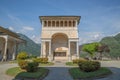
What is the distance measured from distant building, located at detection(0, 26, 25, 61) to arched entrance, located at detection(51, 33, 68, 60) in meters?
11.0

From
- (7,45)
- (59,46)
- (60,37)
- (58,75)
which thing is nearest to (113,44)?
(60,37)

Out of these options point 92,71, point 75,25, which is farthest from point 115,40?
point 92,71

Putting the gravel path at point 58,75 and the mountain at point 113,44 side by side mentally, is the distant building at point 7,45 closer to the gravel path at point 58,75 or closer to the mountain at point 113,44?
the gravel path at point 58,75

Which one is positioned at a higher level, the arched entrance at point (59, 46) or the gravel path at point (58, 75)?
the arched entrance at point (59, 46)

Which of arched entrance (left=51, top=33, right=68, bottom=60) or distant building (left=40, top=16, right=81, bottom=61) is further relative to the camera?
arched entrance (left=51, top=33, right=68, bottom=60)

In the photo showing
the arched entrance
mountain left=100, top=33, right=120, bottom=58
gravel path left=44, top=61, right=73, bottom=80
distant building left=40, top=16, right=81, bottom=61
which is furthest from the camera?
mountain left=100, top=33, right=120, bottom=58

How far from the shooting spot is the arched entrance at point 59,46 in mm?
47688

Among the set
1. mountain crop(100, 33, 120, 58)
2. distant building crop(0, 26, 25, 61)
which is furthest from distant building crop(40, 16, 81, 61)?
mountain crop(100, 33, 120, 58)

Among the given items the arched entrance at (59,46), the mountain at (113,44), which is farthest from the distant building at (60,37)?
the mountain at (113,44)

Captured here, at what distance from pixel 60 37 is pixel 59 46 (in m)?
2.45

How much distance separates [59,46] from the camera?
47969mm

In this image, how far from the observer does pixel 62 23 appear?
154 feet

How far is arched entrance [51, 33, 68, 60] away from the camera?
47.7m

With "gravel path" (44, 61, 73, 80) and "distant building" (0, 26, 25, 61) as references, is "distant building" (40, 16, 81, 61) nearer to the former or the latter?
"distant building" (0, 26, 25, 61)
